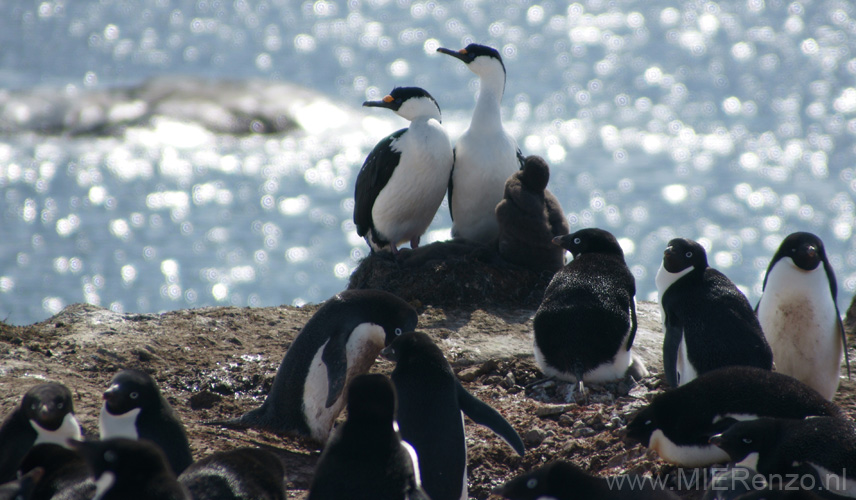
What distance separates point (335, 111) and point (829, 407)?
22588 millimetres

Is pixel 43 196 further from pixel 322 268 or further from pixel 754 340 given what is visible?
pixel 754 340

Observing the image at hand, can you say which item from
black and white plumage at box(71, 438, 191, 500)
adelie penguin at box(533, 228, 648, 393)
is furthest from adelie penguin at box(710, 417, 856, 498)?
black and white plumage at box(71, 438, 191, 500)

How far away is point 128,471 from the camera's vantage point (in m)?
3.08

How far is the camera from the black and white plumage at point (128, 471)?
3.07m

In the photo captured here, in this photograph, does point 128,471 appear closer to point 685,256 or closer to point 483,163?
point 685,256

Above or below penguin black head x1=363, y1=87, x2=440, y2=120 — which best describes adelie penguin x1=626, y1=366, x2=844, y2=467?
below

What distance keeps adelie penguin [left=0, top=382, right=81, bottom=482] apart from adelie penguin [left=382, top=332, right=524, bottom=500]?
4.76ft

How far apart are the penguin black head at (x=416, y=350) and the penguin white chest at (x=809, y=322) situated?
7.60ft

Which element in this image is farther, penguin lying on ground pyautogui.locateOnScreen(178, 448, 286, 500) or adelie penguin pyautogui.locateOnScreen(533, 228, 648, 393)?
adelie penguin pyautogui.locateOnScreen(533, 228, 648, 393)

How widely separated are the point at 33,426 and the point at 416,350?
66.5 inches

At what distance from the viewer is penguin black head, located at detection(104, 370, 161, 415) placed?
3982 millimetres

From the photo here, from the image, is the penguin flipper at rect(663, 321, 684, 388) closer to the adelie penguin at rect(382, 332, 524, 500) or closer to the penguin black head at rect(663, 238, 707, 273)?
the penguin black head at rect(663, 238, 707, 273)

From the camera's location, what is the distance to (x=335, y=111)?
25.8 meters

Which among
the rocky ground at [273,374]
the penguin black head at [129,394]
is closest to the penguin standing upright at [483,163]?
the rocky ground at [273,374]
